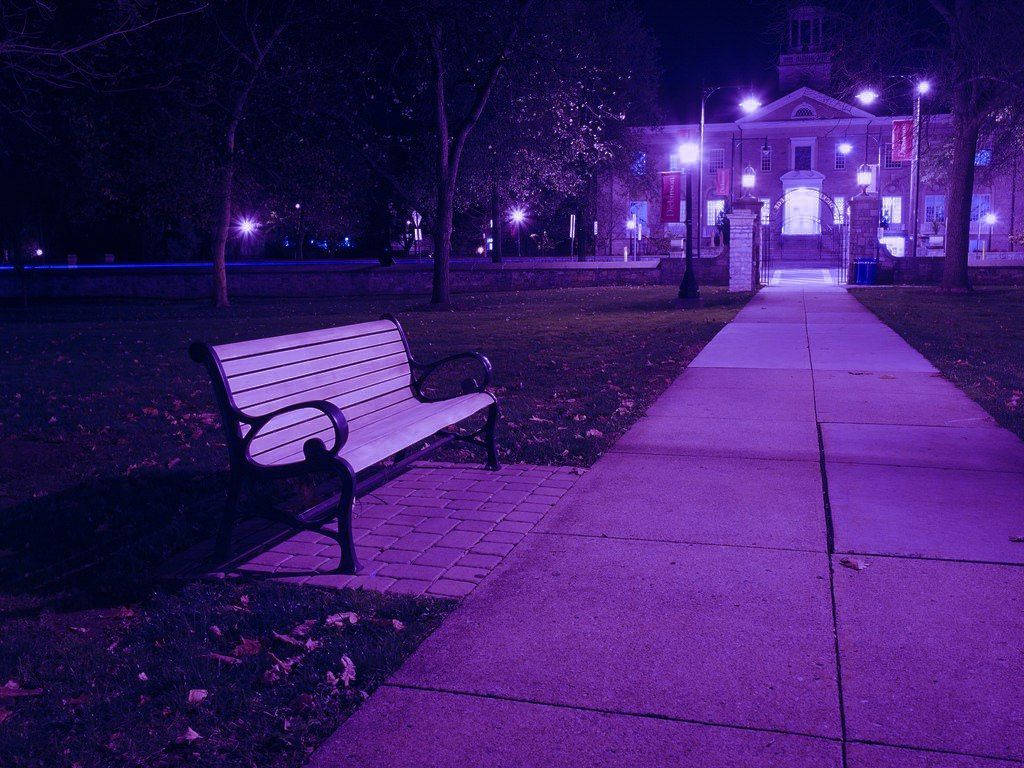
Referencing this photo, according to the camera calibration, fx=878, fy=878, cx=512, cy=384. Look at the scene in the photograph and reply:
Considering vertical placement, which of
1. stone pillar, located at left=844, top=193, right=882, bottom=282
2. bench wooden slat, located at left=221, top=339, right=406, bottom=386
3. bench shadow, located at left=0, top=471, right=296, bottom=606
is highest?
stone pillar, located at left=844, top=193, right=882, bottom=282

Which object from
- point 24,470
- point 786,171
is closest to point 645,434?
point 24,470

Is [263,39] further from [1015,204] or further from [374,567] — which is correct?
[1015,204]

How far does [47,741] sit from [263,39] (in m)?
23.5

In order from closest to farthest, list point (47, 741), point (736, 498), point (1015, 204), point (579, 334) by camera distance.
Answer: point (47, 741) < point (736, 498) < point (579, 334) < point (1015, 204)

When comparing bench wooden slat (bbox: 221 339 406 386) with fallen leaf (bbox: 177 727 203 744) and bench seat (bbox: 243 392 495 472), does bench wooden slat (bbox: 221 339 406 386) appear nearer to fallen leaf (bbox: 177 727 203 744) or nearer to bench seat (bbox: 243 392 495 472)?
bench seat (bbox: 243 392 495 472)

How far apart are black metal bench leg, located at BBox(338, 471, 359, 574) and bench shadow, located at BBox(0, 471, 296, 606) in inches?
19.5

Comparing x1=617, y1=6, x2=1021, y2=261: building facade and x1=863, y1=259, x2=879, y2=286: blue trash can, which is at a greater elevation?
x1=617, y1=6, x2=1021, y2=261: building facade

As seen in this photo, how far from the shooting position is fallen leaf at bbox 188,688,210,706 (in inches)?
124

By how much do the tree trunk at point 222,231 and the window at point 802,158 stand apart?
43789 mm

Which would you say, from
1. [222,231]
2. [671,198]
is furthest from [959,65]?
[222,231]

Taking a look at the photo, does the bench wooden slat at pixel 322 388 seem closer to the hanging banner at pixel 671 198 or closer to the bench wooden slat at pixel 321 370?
the bench wooden slat at pixel 321 370

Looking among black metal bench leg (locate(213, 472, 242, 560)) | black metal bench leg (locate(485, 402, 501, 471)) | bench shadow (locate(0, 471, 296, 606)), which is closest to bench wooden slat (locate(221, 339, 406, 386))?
black metal bench leg (locate(213, 472, 242, 560))

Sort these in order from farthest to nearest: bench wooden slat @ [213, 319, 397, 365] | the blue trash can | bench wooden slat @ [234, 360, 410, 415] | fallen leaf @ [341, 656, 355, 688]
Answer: the blue trash can, bench wooden slat @ [234, 360, 410, 415], bench wooden slat @ [213, 319, 397, 365], fallen leaf @ [341, 656, 355, 688]

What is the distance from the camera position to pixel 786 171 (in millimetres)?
59156
